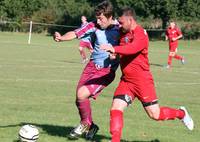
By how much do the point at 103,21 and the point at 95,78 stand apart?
3.02ft

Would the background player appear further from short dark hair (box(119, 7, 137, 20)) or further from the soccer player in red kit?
short dark hair (box(119, 7, 137, 20))

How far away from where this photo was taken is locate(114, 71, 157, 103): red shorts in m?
8.02

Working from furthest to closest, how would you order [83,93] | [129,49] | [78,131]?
[83,93] → [78,131] → [129,49]

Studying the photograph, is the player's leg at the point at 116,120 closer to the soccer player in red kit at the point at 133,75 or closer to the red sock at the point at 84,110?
the soccer player in red kit at the point at 133,75

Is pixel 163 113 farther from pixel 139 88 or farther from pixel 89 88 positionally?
pixel 89 88

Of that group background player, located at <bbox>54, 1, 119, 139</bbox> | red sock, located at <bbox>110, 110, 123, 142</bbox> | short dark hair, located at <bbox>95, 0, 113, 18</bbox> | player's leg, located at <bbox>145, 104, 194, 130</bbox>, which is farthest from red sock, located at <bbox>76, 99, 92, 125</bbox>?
short dark hair, located at <bbox>95, 0, 113, 18</bbox>

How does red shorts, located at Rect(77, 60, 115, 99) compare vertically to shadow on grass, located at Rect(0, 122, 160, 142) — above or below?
above

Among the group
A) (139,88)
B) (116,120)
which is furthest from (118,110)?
(139,88)

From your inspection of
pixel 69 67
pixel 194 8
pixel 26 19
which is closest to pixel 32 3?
pixel 26 19

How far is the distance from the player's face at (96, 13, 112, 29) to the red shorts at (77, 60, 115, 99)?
0.69 m

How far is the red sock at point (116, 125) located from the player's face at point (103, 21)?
1.50 m

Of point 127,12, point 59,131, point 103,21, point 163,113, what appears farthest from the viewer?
point 59,131

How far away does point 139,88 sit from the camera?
8031mm

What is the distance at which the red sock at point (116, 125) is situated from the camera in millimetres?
7590
